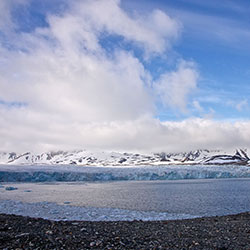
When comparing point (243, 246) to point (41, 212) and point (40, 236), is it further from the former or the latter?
point (41, 212)

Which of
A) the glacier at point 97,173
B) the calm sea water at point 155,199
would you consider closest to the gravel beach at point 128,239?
the calm sea water at point 155,199

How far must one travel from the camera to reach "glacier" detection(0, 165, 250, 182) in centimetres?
5350

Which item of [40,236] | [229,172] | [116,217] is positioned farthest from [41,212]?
[229,172]

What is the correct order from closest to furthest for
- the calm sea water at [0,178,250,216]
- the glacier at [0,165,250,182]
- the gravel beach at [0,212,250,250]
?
1. the gravel beach at [0,212,250,250]
2. the calm sea water at [0,178,250,216]
3. the glacier at [0,165,250,182]

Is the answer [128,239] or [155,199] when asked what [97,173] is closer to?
[155,199]

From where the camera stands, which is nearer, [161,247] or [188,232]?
[161,247]

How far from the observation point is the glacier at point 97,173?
53.5 meters

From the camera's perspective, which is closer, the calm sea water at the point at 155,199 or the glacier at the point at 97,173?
the calm sea water at the point at 155,199

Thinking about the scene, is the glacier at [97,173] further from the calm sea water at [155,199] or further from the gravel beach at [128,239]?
the gravel beach at [128,239]

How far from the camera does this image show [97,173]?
203 feet

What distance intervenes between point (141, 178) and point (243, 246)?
→ 5801 centimetres

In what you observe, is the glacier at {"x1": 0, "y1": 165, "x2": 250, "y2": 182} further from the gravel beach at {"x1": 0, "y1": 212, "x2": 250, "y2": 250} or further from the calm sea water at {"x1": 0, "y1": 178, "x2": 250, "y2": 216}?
the gravel beach at {"x1": 0, "y1": 212, "x2": 250, "y2": 250}

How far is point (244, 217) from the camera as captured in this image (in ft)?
49.4

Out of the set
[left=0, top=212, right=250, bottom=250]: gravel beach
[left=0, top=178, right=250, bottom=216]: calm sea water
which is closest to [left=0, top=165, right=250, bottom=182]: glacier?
[left=0, top=178, right=250, bottom=216]: calm sea water
